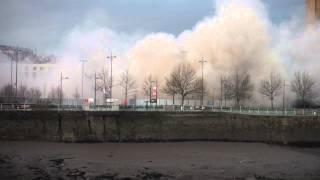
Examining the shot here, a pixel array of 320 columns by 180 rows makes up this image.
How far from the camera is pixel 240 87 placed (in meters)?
135

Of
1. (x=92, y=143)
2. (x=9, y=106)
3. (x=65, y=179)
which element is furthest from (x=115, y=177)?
(x=9, y=106)

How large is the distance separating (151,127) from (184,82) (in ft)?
138

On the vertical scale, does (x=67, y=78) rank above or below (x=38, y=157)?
above

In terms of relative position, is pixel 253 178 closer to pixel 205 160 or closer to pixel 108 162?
pixel 205 160

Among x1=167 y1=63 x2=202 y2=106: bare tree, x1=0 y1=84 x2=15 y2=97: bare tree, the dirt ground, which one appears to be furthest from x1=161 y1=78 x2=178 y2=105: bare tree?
the dirt ground

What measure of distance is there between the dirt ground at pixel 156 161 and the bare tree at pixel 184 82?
152 ft

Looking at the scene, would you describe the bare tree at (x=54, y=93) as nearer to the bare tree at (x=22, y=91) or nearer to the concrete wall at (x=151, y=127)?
the bare tree at (x=22, y=91)

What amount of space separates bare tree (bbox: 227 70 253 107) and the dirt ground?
47978 millimetres

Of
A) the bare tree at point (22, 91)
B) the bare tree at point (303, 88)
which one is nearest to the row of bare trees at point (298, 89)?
the bare tree at point (303, 88)

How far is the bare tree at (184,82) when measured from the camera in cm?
13488

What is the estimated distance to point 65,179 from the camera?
1941 inches

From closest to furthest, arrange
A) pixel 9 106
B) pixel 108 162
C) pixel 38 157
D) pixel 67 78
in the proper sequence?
pixel 108 162 < pixel 38 157 < pixel 9 106 < pixel 67 78

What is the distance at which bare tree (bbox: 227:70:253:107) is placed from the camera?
135375 mm

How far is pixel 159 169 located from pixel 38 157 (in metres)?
19.0
